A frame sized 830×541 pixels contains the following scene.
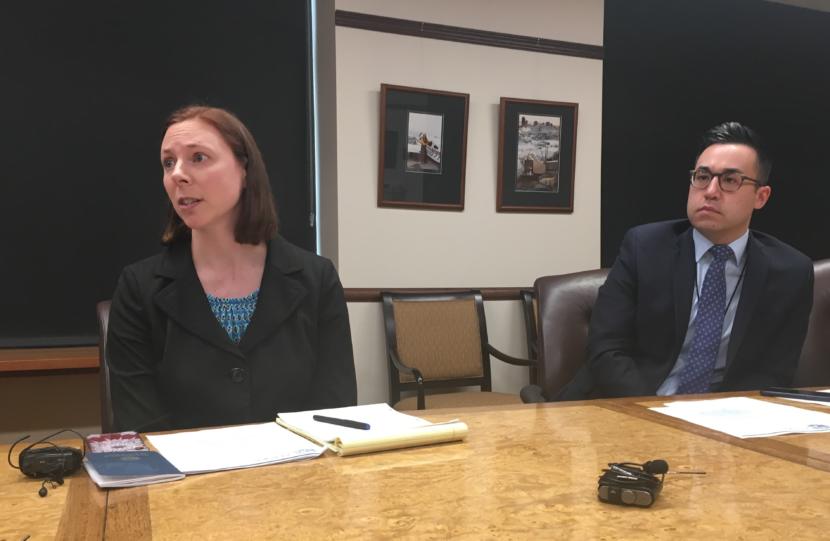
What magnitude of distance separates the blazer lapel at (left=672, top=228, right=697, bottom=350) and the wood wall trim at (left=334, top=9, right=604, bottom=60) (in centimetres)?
218

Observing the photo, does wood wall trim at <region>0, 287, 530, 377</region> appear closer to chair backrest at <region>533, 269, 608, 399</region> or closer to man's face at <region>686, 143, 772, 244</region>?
chair backrest at <region>533, 269, 608, 399</region>

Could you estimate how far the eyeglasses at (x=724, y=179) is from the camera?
2273 mm

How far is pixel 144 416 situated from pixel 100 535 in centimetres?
91

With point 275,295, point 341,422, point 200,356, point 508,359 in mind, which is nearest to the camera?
point 341,422

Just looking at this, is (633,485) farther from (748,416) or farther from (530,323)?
(530,323)

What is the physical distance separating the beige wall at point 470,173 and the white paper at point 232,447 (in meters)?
2.46

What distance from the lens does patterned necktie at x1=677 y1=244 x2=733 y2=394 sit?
2.12 meters

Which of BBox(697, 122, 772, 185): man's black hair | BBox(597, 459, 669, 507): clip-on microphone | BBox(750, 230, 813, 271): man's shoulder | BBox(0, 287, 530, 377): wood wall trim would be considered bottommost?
BBox(0, 287, 530, 377): wood wall trim

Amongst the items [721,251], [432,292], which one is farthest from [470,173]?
[721,251]

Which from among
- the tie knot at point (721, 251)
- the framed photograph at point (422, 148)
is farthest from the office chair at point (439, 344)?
the tie knot at point (721, 251)

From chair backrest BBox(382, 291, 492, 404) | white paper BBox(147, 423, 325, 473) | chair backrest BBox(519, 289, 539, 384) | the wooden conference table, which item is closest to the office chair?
chair backrest BBox(382, 291, 492, 404)

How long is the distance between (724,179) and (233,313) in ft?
5.32

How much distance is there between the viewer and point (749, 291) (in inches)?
84.6

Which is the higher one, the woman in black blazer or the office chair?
the woman in black blazer
